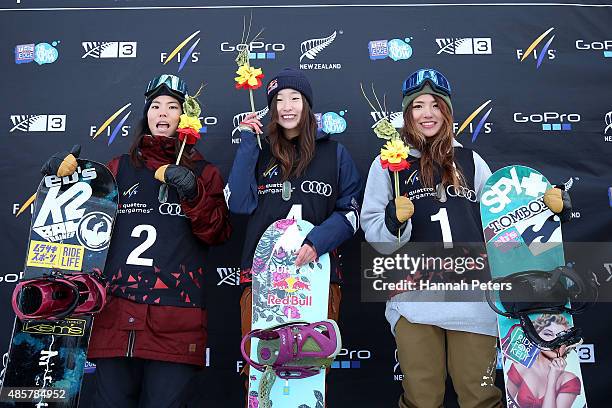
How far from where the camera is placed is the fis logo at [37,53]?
3.89 meters

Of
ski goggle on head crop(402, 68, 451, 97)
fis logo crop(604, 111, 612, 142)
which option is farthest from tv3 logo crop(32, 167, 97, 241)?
fis logo crop(604, 111, 612, 142)

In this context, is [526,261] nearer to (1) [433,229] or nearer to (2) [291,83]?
(1) [433,229]

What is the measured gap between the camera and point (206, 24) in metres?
3.90

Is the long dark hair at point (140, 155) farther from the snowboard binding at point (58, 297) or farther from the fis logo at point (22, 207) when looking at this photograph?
the fis logo at point (22, 207)

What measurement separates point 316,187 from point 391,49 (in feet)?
4.54

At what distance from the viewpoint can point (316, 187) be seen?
9.56 feet

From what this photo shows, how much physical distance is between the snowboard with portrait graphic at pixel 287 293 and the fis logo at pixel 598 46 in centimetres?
228

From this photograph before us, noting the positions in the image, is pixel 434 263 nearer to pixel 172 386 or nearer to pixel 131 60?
pixel 172 386

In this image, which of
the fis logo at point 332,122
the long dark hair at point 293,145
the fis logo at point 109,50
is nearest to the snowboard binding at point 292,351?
the long dark hair at point 293,145

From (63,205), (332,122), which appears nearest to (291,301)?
(63,205)

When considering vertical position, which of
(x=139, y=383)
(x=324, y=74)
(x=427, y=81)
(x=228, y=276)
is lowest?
(x=139, y=383)

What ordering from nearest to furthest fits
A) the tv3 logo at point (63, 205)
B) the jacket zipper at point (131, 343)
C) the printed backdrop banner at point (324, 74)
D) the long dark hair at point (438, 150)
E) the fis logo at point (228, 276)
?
the jacket zipper at point (131, 343), the long dark hair at point (438, 150), the tv3 logo at point (63, 205), the fis logo at point (228, 276), the printed backdrop banner at point (324, 74)

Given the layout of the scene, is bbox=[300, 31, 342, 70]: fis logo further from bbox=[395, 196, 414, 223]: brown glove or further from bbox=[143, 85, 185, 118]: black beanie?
bbox=[395, 196, 414, 223]: brown glove

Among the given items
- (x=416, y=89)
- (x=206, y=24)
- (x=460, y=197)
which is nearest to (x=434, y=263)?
(x=460, y=197)
